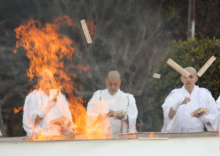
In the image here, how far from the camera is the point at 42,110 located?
11.1 ft

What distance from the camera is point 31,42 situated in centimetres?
543

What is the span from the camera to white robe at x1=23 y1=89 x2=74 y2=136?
3275 mm

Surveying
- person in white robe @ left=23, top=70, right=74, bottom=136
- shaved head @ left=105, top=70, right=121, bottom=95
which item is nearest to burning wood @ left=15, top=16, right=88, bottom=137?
person in white robe @ left=23, top=70, right=74, bottom=136

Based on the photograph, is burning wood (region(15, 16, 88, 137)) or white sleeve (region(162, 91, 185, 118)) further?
burning wood (region(15, 16, 88, 137))

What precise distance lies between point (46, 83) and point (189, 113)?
7.43ft

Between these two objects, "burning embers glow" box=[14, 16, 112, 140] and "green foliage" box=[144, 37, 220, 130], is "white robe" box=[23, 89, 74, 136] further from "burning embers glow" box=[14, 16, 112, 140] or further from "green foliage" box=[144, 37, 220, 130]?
"green foliage" box=[144, 37, 220, 130]

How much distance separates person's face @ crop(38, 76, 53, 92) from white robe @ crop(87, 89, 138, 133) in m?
0.71

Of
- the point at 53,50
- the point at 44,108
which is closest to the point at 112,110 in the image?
the point at 44,108

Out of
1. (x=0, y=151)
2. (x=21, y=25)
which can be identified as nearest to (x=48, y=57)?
(x=21, y=25)

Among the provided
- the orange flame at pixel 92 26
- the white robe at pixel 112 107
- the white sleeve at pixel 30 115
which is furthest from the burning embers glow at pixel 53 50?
the white robe at pixel 112 107

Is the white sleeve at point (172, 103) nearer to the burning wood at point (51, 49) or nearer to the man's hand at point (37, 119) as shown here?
the man's hand at point (37, 119)

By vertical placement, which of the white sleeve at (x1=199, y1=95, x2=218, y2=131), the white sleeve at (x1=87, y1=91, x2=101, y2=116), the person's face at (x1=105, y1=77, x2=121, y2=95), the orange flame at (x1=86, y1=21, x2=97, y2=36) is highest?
the orange flame at (x1=86, y1=21, x2=97, y2=36)

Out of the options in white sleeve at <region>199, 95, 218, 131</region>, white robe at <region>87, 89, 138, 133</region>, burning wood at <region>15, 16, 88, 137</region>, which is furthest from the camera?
burning wood at <region>15, 16, 88, 137</region>

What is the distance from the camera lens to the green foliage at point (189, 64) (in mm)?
4445
